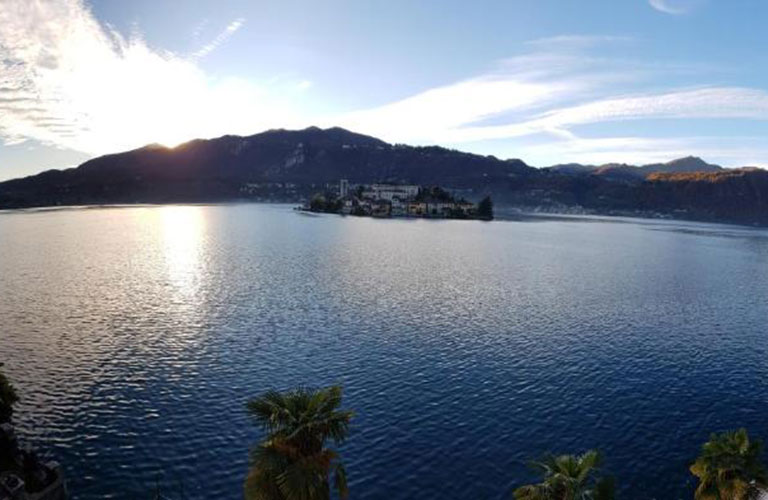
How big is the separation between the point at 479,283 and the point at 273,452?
110 meters

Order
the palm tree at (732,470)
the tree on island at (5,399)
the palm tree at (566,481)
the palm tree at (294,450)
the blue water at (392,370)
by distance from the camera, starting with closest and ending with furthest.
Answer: the palm tree at (294,450), the palm tree at (566,481), the palm tree at (732,470), the tree on island at (5,399), the blue water at (392,370)

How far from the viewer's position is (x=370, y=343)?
250 feet

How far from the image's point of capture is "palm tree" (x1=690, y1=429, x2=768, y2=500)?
91.2 feet

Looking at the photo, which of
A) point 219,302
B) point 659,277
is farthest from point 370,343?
point 659,277

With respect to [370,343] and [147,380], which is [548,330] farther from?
[147,380]

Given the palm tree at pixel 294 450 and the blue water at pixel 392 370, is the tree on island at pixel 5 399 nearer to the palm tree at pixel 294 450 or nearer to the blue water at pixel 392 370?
the blue water at pixel 392 370

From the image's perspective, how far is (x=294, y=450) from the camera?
2245cm

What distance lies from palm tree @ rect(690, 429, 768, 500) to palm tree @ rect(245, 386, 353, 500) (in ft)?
70.0

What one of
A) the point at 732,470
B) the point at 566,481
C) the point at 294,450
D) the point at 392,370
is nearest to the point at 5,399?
the point at 294,450

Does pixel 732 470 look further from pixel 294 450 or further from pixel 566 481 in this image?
pixel 294 450

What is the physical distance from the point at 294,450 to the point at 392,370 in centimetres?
4395

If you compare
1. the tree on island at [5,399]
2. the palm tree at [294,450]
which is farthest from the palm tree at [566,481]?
the tree on island at [5,399]

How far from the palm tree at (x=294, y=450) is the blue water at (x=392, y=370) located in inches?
781

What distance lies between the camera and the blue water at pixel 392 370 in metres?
44.6
